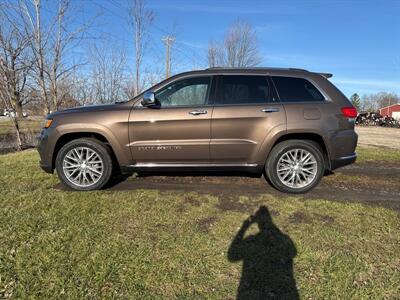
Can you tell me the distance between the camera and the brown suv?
15.7 ft

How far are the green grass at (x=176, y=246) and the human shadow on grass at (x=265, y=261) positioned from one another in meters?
0.02

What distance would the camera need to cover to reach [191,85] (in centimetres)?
496

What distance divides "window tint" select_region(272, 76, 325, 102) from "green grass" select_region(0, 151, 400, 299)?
155 centimetres

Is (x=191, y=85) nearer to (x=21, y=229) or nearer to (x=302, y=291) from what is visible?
(x=21, y=229)

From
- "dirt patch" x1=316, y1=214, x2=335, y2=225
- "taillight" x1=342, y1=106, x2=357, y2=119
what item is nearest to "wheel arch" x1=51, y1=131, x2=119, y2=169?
"dirt patch" x1=316, y1=214, x2=335, y2=225

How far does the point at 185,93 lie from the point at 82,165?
6.41 ft

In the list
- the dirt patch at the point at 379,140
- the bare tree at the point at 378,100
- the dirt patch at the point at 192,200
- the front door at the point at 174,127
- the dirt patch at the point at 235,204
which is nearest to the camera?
the dirt patch at the point at 235,204

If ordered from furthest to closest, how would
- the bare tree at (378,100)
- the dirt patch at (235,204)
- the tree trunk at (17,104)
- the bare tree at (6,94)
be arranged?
the bare tree at (378,100) → the tree trunk at (17,104) → the bare tree at (6,94) → the dirt patch at (235,204)

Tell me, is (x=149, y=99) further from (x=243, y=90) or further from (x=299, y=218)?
(x=299, y=218)

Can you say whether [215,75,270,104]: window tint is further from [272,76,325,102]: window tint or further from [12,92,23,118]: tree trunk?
[12,92,23,118]: tree trunk

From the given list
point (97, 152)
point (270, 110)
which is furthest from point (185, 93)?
point (97, 152)

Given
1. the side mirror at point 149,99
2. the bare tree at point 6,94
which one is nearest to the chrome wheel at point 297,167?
the side mirror at point 149,99

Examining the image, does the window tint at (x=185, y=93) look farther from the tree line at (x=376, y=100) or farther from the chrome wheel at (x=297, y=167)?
the tree line at (x=376, y=100)

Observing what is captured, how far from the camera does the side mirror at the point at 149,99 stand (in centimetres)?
468
